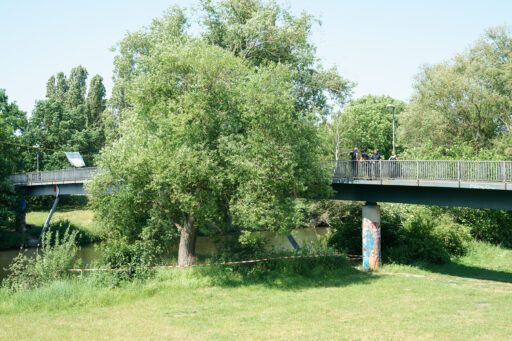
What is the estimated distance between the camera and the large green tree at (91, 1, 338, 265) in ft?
70.8

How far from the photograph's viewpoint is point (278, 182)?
859 inches

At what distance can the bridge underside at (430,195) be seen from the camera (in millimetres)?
22609

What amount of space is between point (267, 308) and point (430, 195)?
11.1m

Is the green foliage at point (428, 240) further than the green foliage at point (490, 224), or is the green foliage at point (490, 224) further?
the green foliage at point (490, 224)

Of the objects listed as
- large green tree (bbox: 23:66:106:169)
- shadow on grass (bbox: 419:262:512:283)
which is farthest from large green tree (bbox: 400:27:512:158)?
large green tree (bbox: 23:66:106:169)

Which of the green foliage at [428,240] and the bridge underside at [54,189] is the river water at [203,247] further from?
A: the green foliage at [428,240]

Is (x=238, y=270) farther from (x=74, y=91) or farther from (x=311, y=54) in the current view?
(x=74, y=91)

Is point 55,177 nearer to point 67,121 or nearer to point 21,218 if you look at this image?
point 21,218

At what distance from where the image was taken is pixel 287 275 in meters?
23.6

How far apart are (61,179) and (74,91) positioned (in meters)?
31.2

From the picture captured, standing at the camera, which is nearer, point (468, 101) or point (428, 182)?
point (428, 182)

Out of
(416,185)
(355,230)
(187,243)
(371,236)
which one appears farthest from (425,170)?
(187,243)

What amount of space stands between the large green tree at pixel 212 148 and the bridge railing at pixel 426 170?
111 inches

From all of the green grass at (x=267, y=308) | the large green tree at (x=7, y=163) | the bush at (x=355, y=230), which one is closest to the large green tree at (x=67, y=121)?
the large green tree at (x=7, y=163)
